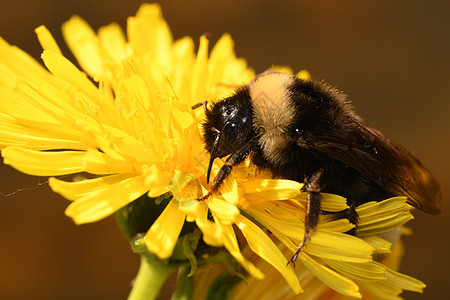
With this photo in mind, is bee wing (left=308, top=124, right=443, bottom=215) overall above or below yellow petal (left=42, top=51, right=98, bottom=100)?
below

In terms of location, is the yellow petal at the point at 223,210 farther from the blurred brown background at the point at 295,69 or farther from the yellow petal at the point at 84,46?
the blurred brown background at the point at 295,69

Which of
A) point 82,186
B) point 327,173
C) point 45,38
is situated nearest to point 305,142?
point 327,173

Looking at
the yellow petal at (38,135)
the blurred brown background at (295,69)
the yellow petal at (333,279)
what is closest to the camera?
the yellow petal at (333,279)

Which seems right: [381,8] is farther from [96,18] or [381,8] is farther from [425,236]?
[96,18]

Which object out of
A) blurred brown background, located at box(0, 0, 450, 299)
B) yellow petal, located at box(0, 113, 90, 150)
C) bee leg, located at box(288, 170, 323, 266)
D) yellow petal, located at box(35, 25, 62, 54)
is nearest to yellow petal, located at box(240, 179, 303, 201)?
bee leg, located at box(288, 170, 323, 266)

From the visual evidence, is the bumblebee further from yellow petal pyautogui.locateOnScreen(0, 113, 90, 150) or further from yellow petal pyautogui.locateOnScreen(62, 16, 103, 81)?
yellow petal pyautogui.locateOnScreen(62, 16, 103, 81)

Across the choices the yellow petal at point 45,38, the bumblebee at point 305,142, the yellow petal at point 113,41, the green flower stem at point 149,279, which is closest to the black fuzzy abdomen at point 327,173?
the bumblebee at point 305,142
